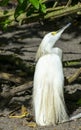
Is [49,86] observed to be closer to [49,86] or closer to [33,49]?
[49,86]

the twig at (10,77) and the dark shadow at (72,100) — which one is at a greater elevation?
the twig at (10,77)

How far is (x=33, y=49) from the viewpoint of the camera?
281 inches

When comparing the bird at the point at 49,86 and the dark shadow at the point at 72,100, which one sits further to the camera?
the dark shadow at the point at 72,100

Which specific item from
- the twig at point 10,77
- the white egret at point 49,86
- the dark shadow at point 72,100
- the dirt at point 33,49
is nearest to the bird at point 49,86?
the white egret at point 49,86

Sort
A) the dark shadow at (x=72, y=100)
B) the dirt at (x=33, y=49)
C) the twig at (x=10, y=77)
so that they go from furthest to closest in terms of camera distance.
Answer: the twig at (x=10, y=77) → the dark shadow at (x=72, y=100) → the dirt at (x=33, y=49)

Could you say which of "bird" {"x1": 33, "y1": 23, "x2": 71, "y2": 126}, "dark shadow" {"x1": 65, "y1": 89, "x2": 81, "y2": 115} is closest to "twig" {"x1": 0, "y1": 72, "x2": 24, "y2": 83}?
"dark shadow" {"x1": 65, "y1": 89, "x2": 81, "y2": 115}

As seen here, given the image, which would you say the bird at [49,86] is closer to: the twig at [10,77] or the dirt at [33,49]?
the dirt at [33,49]

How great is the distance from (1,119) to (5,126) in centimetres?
21

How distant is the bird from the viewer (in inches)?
168

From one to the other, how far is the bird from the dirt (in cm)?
11

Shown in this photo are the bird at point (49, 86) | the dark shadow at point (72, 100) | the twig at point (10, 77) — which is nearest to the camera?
the bird at point (49, 86)

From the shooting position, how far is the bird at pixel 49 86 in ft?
14.0

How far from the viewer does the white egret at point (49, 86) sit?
4.27 meters

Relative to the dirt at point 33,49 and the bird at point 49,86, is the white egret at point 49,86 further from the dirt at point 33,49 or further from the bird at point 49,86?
the dirt at point 33,49
